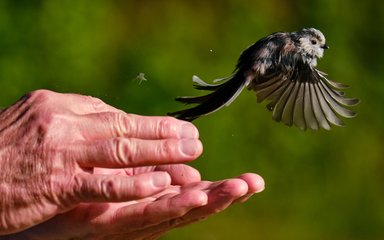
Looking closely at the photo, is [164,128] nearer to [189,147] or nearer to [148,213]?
[189,147]

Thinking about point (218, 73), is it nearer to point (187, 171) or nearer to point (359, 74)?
point (359, 74)

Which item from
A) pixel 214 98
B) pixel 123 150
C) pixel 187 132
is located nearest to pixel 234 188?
pixel 187 132

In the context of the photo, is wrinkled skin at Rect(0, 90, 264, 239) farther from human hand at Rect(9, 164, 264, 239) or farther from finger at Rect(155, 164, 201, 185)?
finger at Rect(155, 164, 201, 185)

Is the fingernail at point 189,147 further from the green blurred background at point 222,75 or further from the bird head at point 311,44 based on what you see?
the green blurred background at point 222,75

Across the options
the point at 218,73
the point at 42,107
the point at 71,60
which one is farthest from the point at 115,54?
the point at 42,107

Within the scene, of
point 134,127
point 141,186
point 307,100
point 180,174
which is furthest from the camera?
point 307,100
